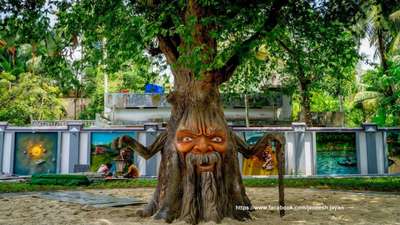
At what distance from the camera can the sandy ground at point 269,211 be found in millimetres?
6855

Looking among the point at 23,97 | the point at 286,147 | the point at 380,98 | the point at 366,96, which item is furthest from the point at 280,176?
the point at 23,97

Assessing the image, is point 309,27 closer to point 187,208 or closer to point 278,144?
point 278,144

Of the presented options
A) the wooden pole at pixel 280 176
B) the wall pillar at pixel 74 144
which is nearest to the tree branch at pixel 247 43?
the wooden pole at pixel 280 176

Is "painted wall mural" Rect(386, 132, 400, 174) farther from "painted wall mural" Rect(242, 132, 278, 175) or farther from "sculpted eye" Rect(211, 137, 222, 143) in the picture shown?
"sculpted eye" Rect(211, 137, 222, 143)

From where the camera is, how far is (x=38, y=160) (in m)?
18.4

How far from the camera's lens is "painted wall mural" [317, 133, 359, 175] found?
19.0m

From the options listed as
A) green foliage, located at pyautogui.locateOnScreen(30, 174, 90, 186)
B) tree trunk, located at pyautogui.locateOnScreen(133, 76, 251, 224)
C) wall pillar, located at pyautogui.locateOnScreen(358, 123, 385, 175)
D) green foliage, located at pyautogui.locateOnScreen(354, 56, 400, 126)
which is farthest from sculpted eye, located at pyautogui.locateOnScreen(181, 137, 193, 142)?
green foliage, located at pyautogui.locateOnScreen(354, 56, 400, 126)

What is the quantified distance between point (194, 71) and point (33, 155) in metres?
14.4

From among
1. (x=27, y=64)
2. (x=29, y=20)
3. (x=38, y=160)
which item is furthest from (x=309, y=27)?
(x=27, y=64)

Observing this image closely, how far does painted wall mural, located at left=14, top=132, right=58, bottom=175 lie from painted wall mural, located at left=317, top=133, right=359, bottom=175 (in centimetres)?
1231

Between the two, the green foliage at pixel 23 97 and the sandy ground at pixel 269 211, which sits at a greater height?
the green foliage at pixel 23 97

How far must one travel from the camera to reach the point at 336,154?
62.7 ft

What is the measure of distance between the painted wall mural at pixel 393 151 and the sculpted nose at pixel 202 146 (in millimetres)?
15094

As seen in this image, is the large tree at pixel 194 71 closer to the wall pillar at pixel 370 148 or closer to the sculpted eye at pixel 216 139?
the sculpted eye at pixel 216 139
